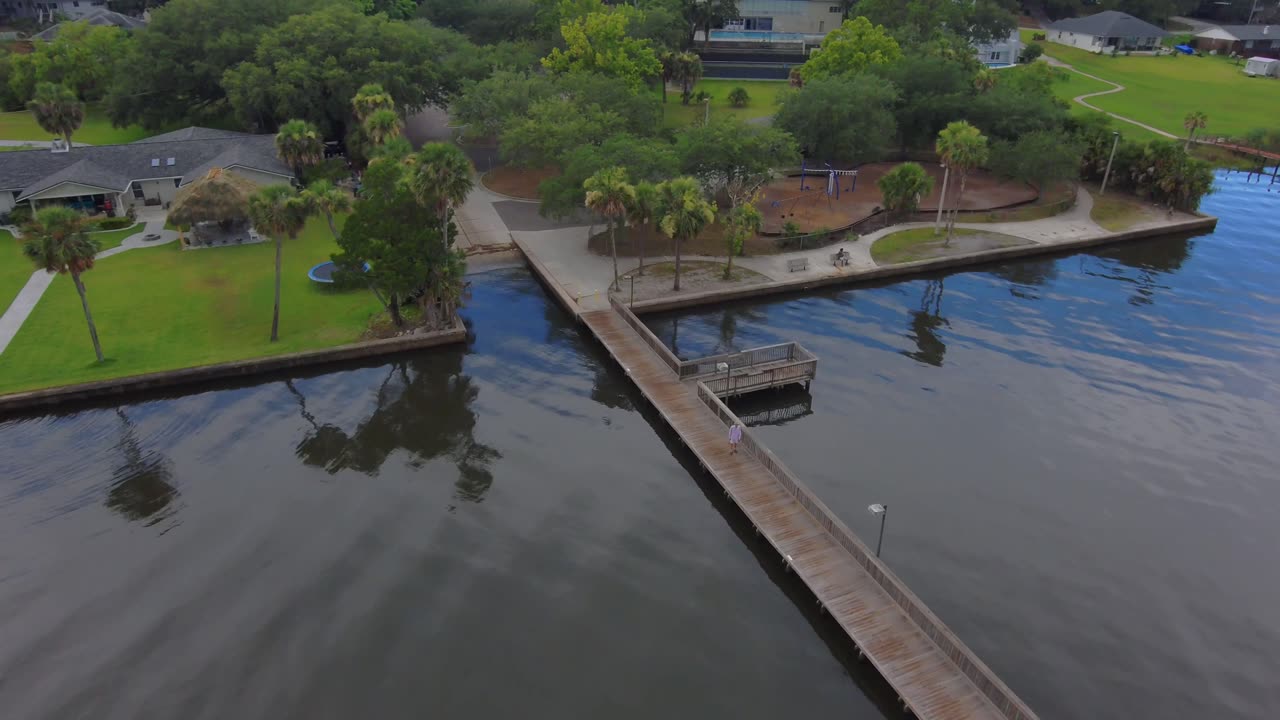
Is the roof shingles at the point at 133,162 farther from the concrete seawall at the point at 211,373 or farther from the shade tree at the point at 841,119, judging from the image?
the shade tree at the point at 841,119

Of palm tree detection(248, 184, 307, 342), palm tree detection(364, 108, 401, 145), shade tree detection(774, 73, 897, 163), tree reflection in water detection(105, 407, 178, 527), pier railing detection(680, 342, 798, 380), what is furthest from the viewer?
shade tree detection(774, 73, 897, 163)

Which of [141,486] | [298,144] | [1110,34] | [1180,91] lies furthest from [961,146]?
[1110,34]

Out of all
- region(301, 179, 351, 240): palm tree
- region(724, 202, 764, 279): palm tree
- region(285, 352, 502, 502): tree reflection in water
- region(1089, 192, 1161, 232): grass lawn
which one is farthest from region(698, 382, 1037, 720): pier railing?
region(1089, 192, 1161, 232): grass lawn

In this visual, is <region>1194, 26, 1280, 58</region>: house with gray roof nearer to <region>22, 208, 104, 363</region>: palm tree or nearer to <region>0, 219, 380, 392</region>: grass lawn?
<region>0, 219, 380, 392</region>: grass lawn

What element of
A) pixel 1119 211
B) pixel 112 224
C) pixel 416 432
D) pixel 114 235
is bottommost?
pixel 1119 211

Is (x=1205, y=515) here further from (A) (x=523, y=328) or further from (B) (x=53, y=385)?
(B) (x=53, y=385)

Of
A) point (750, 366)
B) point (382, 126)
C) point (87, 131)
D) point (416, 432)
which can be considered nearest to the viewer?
point (416, 432)

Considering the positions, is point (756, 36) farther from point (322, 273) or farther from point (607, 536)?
point (607, 536)

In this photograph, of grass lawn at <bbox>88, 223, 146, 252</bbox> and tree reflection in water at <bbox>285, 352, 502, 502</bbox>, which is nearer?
tree reflection in water at <bbox>285, 352, 502, 502</bbox>
